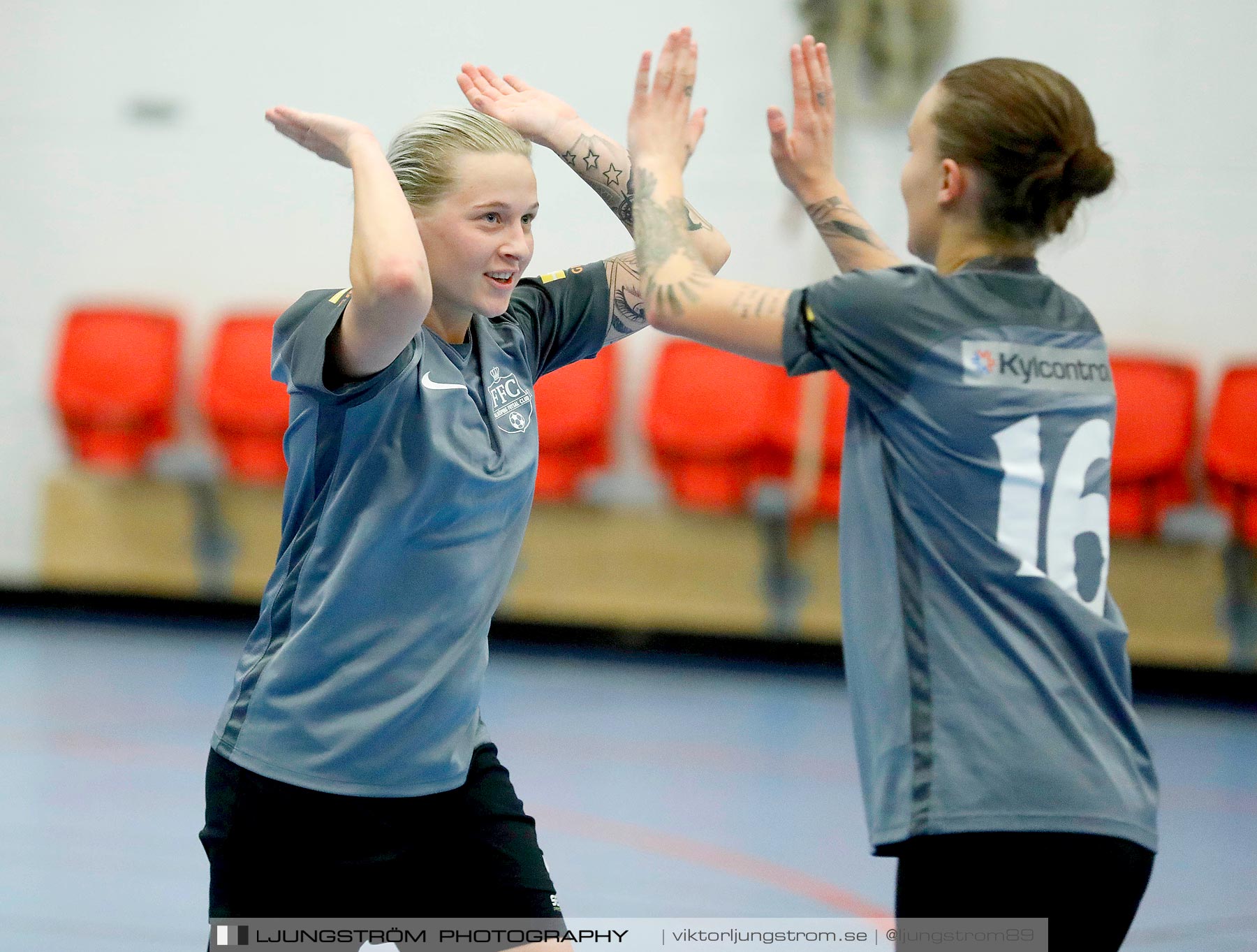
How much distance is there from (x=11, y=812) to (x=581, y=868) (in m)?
1.81

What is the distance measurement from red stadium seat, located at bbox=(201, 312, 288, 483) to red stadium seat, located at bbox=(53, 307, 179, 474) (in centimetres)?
30

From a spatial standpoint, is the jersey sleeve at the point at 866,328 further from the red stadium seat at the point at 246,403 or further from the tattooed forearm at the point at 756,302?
the red stadium seat at the point at 246,403

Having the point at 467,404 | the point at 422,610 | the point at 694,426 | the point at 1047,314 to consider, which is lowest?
the point at 694,426

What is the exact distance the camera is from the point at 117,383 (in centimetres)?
743

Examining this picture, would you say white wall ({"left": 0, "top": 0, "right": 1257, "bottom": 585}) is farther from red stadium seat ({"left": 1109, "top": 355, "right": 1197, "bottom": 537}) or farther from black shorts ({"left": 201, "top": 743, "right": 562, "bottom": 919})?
black shorts ({"left": 201, "top": 743, "right": 562, "bottom": 919})

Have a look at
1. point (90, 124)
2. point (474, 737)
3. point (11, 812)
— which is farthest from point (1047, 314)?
point (90, 124)

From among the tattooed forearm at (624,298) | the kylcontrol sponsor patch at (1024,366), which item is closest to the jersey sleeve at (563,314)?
the tattooed forearm at (624,298)

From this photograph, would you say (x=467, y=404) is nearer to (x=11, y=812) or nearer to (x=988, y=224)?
(x=988, y=224)

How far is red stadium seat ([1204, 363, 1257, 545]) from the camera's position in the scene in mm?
6383

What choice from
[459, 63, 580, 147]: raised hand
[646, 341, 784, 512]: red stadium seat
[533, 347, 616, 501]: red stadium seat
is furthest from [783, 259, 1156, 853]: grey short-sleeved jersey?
[533, 347, 616, 501]: red stadium seat

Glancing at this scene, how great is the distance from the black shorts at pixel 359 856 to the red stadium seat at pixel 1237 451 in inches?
204

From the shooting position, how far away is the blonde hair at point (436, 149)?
86.0 inches

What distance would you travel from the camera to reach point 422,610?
2.07 meters

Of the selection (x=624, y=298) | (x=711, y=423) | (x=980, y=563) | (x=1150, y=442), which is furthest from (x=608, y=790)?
(x=980, y=563)
